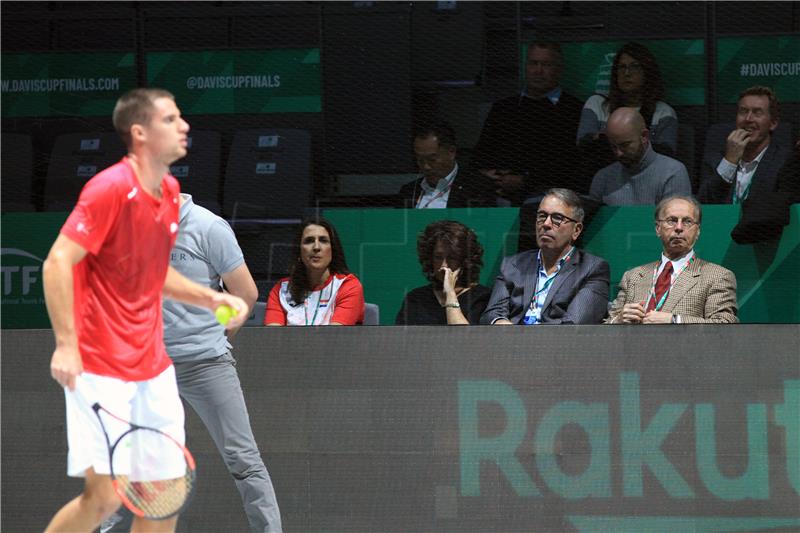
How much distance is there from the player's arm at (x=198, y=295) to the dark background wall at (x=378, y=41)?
5.69ft

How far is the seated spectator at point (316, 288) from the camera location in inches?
239

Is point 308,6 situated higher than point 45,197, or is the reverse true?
point 308,6

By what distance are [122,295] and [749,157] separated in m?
3.16

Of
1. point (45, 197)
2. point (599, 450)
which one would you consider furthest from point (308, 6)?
point (599, 450)

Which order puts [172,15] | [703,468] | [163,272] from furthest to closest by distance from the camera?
[172,15] < [703,468] < [163,272]

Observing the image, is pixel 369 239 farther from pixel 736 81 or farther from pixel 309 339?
pixel 736 81

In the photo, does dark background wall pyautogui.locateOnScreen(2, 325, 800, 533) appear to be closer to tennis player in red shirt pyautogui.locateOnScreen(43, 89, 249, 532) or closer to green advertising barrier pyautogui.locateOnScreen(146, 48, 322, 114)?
green advertising barrier pyautogui.locateOnScreen(146, 48, 322, 114)

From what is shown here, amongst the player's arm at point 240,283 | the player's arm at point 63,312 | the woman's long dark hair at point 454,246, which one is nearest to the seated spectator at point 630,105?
the woman's long dark hair at point 454,246

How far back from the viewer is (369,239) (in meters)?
6.05

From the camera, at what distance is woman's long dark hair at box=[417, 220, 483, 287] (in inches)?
238

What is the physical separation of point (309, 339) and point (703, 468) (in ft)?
6.34

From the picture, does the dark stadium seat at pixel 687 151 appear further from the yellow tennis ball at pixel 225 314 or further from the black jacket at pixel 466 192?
the yellow tennis ball at pixel 225 314

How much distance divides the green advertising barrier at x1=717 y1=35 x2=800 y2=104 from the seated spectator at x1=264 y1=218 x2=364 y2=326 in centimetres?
196

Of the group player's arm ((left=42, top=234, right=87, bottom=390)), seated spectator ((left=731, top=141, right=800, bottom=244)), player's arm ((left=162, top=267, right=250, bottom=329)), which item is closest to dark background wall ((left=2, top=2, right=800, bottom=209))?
seated spectator ((left=731, top=141, right=800, bottom=244))
